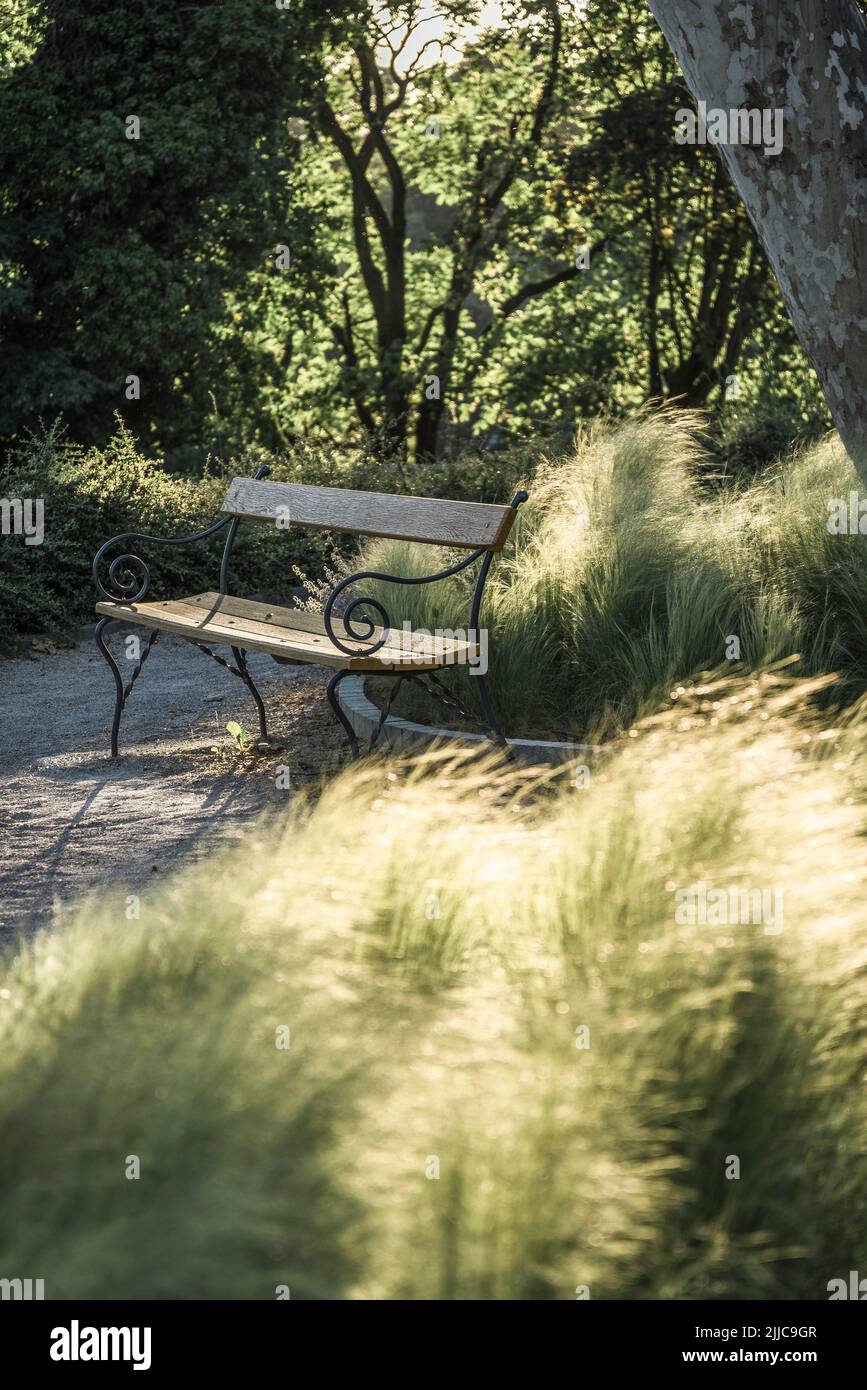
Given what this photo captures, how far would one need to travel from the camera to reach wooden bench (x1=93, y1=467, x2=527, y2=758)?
5.12 m

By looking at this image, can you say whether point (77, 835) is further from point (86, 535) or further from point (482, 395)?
point (482, 395)

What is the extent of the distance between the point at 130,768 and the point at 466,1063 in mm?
4145

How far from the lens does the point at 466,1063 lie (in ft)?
6.72


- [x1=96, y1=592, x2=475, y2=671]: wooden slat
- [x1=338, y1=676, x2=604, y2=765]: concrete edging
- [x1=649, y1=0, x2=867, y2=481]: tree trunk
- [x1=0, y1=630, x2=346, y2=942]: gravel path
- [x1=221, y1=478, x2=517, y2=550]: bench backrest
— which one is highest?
[x1=649, y1=0, x2=867, y2=481]: tree trunk

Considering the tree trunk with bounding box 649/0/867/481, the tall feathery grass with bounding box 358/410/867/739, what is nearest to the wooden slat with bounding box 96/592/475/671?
the tall feathery grass with bounding box 358/410/867/739

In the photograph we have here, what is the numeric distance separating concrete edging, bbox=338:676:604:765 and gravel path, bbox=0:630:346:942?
19cm

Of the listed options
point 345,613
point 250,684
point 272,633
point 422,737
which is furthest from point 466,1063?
point 250,684

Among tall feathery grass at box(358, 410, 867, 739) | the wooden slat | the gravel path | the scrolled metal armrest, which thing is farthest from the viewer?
the scrolled metal armrest

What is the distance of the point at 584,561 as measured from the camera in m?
5.97

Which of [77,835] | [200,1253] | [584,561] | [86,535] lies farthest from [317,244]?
[200,1253]

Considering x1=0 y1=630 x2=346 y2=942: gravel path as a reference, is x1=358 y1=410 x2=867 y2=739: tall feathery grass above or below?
above

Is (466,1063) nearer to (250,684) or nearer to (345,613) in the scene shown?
(345,613)

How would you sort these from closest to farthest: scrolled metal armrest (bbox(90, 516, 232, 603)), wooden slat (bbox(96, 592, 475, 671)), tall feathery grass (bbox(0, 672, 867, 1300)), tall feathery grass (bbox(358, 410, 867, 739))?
tall feathery grass (bbox(0, 672, 867, 1300)) < wooden slat (bbox(96, 592, 475, 671)) < tall feathery grass (bbox(358, 410, 867, 739)) < scrolled metal armrest (bbox(90, 516, 232, 603))

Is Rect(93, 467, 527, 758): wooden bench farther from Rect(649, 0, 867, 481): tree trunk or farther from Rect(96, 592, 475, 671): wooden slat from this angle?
Rect(649, 0, 867, 481): tree trunk
